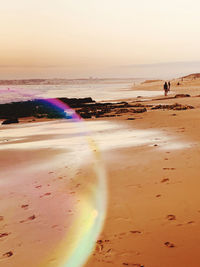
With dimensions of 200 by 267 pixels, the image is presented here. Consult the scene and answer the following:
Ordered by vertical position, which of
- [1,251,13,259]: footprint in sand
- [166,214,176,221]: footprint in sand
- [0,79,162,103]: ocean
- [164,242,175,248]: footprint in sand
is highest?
[0,79,162,103]: ocean

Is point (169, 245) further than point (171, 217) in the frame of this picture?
No

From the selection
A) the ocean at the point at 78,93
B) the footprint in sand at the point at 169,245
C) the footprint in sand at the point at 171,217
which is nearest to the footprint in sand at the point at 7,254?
the footprint in sand at the point at 169,245

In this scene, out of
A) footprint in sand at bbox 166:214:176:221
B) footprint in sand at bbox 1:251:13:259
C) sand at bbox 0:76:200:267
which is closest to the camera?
sand at bbox 0:76:200:267

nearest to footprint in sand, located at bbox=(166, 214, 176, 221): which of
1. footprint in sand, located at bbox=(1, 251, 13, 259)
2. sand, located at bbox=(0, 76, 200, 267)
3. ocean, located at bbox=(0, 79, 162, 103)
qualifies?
sand, located at bbox=(0, 76, 200, 267)

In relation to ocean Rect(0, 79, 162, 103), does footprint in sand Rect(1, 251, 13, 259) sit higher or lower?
lower

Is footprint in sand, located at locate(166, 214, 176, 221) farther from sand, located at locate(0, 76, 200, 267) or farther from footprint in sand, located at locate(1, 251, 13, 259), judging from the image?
footprint in sand, located at locate(1, 251, 13, 259)

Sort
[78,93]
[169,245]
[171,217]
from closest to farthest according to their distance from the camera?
1. [169,245]
2. [171,217]
3. [78,93]

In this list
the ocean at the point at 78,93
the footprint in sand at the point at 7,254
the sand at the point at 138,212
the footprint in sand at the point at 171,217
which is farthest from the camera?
the ocean at the point at 78,93

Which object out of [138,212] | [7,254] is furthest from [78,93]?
[7,254]

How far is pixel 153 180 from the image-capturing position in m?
5.11

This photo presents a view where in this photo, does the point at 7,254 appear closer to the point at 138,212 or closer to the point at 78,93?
the point at 138,212

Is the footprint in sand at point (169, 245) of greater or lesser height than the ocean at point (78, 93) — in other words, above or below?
below

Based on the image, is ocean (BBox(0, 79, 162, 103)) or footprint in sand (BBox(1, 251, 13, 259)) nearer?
footprint in sand (BBox(1, 251, 13, 259))

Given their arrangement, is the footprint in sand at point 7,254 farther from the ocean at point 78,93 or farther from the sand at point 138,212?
the ocean at point 78,93
